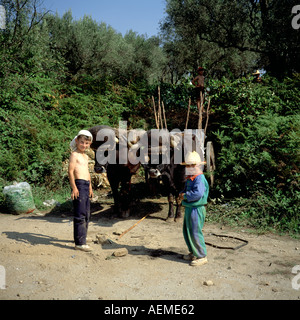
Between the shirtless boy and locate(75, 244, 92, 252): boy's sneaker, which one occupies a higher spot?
the shirtless boy

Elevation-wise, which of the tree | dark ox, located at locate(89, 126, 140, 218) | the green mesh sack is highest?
the tree

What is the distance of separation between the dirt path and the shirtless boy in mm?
270

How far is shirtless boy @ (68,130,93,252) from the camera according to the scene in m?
4.85

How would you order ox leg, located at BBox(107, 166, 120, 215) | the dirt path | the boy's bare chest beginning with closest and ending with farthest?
the dirt path
the boy's bare chest
ox leg, located at BBox(107, 166, 120, 215)

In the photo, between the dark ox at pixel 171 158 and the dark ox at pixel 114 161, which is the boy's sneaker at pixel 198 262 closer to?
the dark ox at pixel 171 158

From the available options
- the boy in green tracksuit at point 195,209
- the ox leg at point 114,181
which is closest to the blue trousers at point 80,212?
the boy in green tracksuit at point 195,209

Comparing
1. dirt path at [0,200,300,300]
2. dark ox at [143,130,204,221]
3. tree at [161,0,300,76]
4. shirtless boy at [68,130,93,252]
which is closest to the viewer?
dirt path at [0,200,300,300]

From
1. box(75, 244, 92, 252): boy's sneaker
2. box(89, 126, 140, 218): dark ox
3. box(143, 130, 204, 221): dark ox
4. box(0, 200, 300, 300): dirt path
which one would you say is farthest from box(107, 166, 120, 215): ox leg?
box(75, 244, 92, 252): boy's sneaker

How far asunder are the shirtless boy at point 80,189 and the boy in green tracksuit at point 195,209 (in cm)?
169

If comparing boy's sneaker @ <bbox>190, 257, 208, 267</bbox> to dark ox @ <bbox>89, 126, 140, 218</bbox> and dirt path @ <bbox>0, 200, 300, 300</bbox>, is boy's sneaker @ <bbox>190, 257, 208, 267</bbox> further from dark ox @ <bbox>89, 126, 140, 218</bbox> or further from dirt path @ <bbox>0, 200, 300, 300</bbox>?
dark ox @ <bbox>89, 126, 140, 218</bbox>

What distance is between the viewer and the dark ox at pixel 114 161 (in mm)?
6914

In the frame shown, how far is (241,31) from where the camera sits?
620 inches

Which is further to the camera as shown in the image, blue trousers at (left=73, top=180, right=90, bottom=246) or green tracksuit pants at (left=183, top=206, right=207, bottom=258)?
blue trousers at (left=73, top=180, right=90, bottom=246)

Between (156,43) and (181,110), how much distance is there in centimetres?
1228
